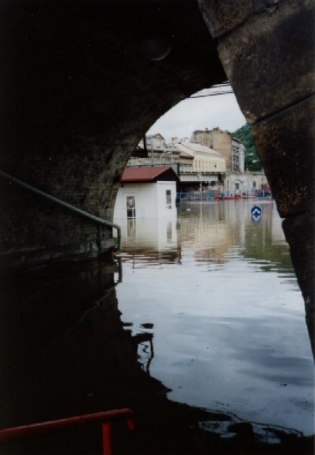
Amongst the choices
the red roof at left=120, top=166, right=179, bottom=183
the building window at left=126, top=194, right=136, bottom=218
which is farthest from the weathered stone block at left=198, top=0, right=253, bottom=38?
the building window at left=126, top=194, right=136, bottom=218

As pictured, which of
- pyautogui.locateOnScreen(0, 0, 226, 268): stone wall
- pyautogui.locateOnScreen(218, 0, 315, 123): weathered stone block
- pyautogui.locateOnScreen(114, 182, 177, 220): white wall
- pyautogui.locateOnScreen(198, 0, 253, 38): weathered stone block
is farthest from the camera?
pyautogui.locateOnScreen(114, 182, 177, 220): white wall

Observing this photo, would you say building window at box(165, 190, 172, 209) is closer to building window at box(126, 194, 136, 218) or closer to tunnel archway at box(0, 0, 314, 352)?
building window at box(126, 194, 136, 218)

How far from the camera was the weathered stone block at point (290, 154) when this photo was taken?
2.32 meters

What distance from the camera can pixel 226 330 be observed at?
694cm

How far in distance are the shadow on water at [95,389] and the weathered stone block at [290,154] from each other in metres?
2.49

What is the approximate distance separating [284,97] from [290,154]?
30 cm

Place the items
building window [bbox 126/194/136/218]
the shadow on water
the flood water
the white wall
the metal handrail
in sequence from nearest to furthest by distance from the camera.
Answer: the shadow on water → the flood water → the metal handrail → the white wall → building window [bbox 126/194/136/218]

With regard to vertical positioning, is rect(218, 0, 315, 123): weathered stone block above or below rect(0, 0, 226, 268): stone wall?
below

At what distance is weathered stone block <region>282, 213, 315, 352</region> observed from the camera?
2.34 meters

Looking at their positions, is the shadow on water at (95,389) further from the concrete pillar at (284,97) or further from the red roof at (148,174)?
the red roof at (148,174)

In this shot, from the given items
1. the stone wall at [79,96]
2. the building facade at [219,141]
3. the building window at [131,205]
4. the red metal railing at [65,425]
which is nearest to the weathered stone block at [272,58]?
the red metal railing at [65,425]

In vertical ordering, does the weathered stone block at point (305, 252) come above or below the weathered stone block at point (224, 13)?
below

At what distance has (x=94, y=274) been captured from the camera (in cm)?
1223

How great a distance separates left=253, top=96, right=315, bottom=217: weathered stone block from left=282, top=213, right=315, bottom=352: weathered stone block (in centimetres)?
6
